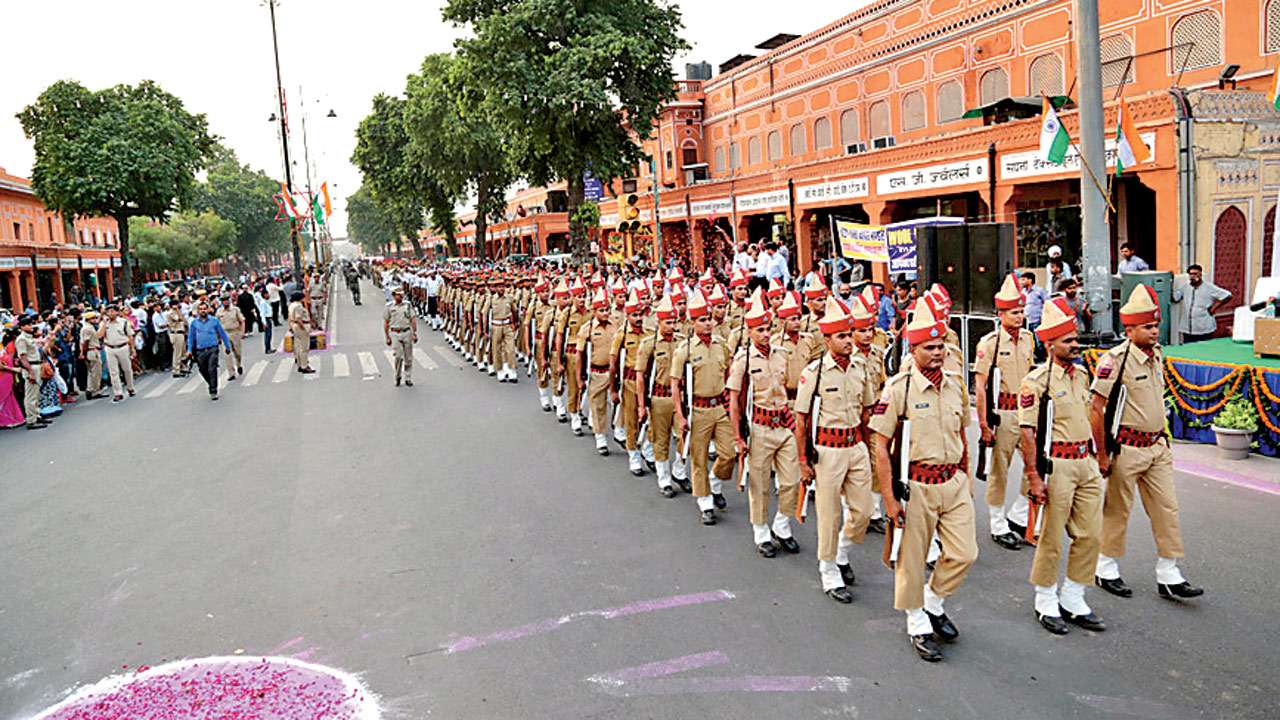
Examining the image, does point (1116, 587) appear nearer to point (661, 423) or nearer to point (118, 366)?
point (661, 423)

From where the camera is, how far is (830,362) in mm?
5816

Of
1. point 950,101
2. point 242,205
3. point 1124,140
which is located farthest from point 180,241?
point 1124,140

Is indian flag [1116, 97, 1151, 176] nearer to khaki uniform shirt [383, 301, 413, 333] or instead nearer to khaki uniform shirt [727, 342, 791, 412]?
khaki uniform shirt [727, 342, 791, 412]

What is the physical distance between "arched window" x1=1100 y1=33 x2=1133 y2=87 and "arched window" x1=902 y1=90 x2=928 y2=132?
6554 millimetres

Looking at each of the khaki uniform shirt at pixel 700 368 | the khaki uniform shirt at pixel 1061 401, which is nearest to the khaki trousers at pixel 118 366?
the khaki uniform shirt at pixel 700 368

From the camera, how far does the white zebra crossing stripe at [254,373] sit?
18.0 meters

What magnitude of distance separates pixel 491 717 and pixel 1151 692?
3302 mm

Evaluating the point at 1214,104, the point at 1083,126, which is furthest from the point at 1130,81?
the point at 1083,126

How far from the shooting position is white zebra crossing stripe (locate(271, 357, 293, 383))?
60.1 ft

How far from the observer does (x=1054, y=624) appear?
5.15m

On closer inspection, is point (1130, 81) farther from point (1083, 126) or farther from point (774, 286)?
point (774, 286)

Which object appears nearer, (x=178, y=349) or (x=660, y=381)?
(x=660, y=381)

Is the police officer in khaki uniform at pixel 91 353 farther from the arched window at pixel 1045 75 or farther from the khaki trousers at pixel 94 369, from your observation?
the arched window at pixel 1045 75

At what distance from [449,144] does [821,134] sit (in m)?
18.3
